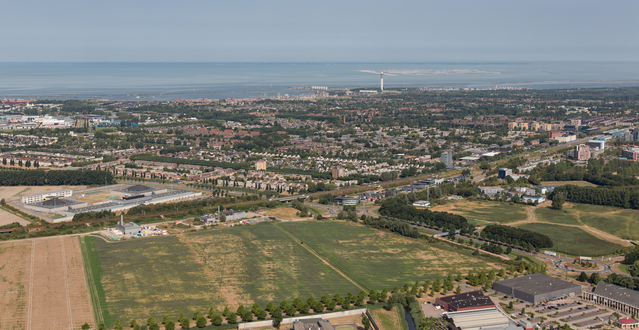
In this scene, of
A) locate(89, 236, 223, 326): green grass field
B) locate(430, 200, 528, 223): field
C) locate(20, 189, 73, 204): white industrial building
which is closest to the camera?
locate(89, 236, 223, 326): green grass field

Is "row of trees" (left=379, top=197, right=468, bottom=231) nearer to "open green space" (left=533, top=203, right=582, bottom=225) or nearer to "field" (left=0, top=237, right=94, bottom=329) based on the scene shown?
"open green space" (left=533, top=203, right=582, bottom=225)

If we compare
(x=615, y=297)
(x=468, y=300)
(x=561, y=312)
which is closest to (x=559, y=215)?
(x=615, y=297)

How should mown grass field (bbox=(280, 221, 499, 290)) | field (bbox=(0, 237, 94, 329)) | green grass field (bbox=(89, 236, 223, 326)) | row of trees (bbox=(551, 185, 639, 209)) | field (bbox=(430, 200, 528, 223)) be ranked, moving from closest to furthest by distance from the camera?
1. field (bbox=(0, 237, 94, 329))
2. green grass field (bbox=(89, 236, 223, 326))
3. mown grass field (bbox=(280, 221, 499, 290))
4. field (bbox=(430, 200, 528, 223))
5. row of trees (bbox=(551, 185, 639, 209))

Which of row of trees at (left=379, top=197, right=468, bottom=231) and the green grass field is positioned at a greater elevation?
row of trees at (left=379, top=197, right=468, bottom=231)

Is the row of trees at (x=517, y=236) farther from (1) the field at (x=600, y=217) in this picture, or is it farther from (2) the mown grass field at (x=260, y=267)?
(2) the mown grass field at (x=260, y=267)

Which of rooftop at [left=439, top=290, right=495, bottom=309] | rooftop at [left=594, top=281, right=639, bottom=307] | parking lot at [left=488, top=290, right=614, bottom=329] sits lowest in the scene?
parking lot at [left=488, top=290, right=614, bottom=329]

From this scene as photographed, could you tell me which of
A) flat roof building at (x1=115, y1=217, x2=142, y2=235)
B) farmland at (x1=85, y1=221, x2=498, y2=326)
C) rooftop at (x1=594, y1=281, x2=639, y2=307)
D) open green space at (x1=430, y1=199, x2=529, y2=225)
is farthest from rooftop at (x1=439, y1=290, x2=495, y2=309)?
flat roof building at (x1=115, y1=217, x2=142, y2=235)

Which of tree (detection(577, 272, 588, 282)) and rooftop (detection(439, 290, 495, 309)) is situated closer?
rooftop (detection(439, 290, 495, 309))
